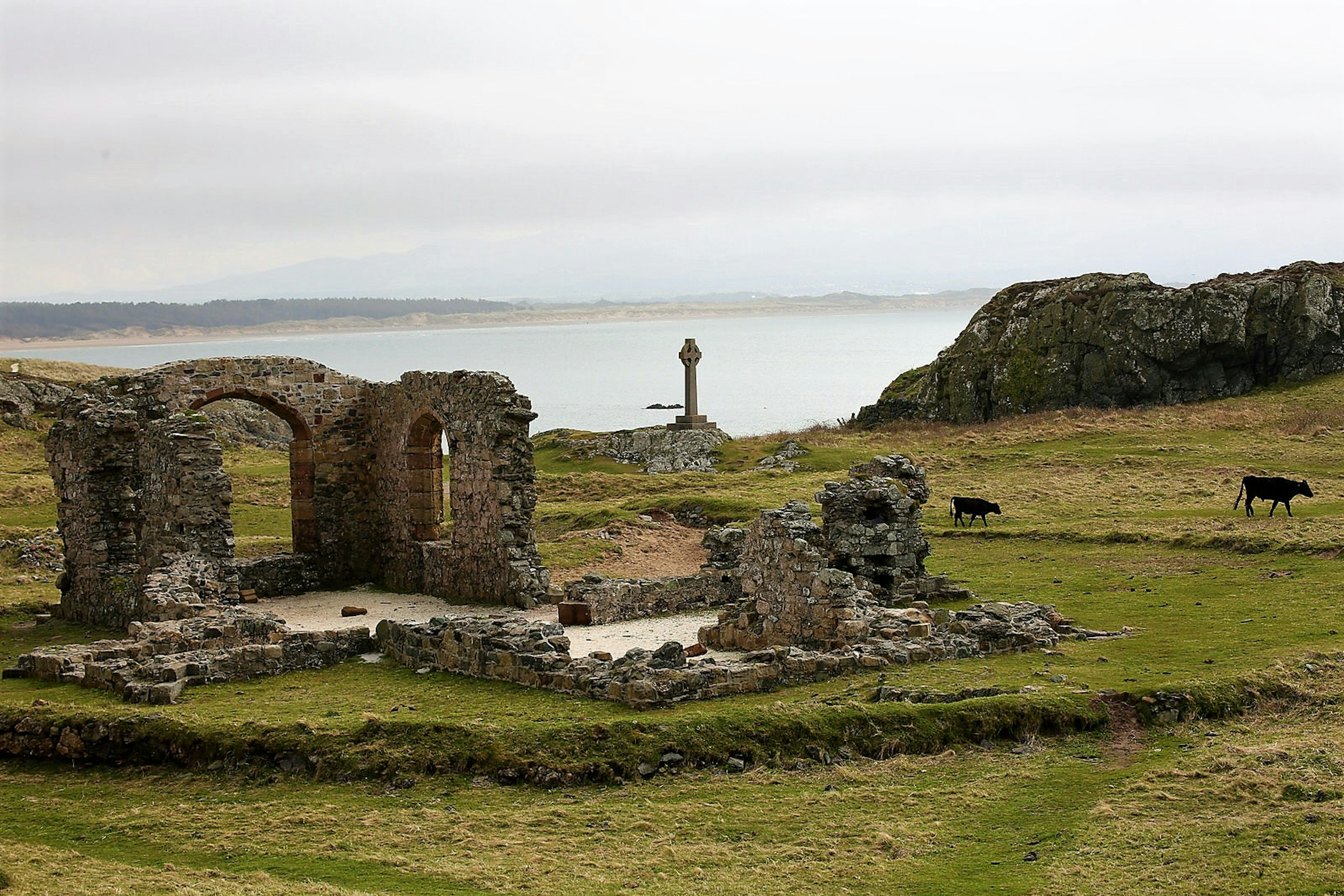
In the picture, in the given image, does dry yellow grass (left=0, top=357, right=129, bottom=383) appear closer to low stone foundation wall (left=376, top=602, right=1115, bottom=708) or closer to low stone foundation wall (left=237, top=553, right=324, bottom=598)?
low stone foundation wall (left=237, top=553, right=324, bottom=598)

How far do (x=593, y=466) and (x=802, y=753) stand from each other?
1281 inches

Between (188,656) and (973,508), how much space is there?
18.3 metres

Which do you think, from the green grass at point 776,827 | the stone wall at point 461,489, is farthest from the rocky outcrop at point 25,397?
the green grass at point 776,827

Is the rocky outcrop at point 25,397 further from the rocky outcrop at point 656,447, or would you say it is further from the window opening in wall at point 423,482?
the window opening in wall at point 423,482

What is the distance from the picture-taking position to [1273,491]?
28.6m

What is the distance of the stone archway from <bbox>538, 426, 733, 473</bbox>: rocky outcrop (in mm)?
18094

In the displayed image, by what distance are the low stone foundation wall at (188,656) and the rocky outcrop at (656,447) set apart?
81.2 ft

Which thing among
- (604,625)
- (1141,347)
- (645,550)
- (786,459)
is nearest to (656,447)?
(786,459)

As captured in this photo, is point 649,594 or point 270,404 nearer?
point 649,594

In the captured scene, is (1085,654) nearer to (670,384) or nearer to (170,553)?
(170,553)

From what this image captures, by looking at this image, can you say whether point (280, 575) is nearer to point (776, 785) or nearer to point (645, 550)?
point (645, 550)

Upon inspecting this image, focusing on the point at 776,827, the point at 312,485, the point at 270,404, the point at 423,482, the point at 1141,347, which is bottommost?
the point at 776,827

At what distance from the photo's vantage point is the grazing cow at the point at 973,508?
3092cm

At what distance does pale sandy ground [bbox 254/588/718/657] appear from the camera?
67.8 feet
